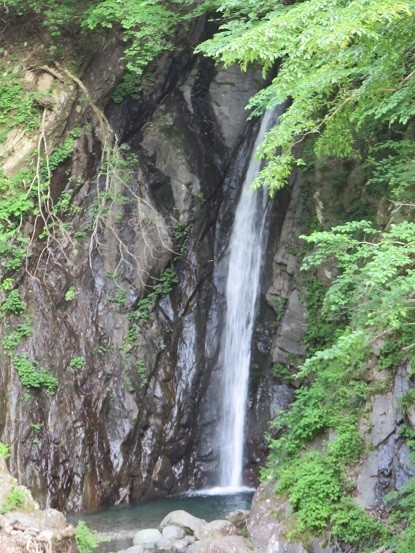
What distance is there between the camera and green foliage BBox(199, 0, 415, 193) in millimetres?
5449

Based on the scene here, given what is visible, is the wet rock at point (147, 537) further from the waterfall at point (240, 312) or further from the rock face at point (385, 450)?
the waterfall at point (240, 312)

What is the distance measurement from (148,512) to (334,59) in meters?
6.91

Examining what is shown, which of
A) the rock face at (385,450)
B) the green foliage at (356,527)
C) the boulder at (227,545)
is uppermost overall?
the rock face at (385,450)

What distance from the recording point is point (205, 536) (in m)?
7.84

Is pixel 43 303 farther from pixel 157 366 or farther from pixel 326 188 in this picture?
pixel 326 188

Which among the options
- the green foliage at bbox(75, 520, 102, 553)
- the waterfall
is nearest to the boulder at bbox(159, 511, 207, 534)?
the green foliage at bbox(75, 520, 102, 553)

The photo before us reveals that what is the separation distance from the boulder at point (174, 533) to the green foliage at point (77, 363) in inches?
142

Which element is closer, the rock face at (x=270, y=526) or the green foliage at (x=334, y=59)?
the green foliage at (x=334, y=59)

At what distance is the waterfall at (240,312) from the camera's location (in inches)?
450

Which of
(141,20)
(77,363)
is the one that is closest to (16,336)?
(77,363)

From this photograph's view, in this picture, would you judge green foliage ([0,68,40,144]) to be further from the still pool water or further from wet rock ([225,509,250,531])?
wet rock ([225,509,250,531])

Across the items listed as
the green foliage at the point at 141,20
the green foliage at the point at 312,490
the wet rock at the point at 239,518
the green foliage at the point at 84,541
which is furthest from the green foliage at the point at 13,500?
the green foliage at the point at 141,20

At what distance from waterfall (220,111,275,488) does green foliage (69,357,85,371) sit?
2.58m

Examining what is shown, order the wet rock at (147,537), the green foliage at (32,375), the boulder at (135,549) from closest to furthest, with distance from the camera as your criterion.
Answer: the boulder at (135,549), the wet rock at (147,537), the green foliage at (32,375)
